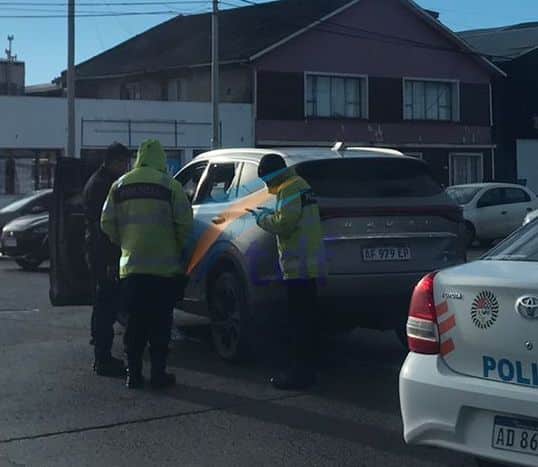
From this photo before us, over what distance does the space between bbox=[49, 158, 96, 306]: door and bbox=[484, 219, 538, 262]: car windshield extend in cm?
487

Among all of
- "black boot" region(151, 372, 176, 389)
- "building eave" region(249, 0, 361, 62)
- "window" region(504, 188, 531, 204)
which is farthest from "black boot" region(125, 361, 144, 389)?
"building eave" region(249, 0, 361, 62)

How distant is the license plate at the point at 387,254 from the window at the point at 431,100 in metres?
32.0

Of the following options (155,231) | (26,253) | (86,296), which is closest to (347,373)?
(155,231)

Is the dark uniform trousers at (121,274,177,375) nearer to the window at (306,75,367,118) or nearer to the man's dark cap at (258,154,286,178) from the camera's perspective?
the man's dark cap at (258,154,286,178)

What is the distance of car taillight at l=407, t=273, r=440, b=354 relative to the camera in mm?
5211

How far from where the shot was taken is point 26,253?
61.1ft

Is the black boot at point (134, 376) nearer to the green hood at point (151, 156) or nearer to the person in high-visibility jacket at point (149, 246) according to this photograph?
the person in high-visibility jacket at point (149, 246)

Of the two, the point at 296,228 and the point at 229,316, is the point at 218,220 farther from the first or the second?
the point at 296,228

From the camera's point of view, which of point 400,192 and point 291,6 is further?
point 291,6

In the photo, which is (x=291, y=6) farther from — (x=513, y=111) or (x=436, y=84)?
(x=513, y=111)

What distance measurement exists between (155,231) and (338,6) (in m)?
31.6

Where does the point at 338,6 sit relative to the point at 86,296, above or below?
above

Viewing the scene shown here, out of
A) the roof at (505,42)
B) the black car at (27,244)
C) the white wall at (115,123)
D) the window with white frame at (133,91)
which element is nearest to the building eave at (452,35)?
the roof at (505,42)

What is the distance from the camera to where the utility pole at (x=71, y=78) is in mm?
25578
